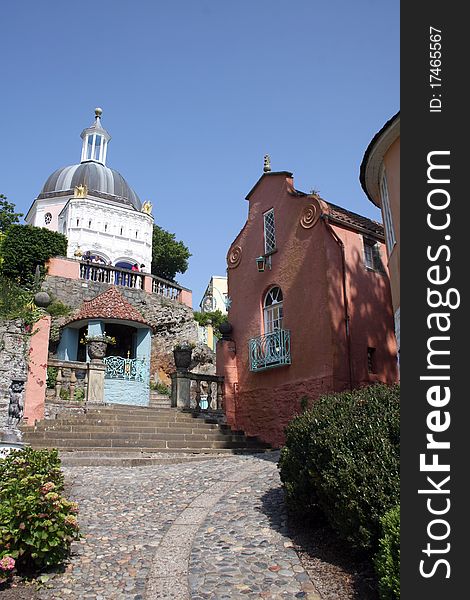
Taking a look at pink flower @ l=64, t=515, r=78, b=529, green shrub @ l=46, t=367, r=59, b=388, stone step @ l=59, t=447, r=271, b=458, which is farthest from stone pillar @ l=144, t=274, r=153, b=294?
pink flower @ l=64, t=515, r=78, b=529

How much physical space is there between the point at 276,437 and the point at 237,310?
4.35m

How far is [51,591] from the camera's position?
5051 mm

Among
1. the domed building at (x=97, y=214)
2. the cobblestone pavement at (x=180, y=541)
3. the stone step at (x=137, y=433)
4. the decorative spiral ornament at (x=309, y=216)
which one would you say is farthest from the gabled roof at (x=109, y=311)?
the domed building at (x=97, y=214)

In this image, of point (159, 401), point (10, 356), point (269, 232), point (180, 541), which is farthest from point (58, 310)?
point (180, 541)

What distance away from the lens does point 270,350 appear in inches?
620

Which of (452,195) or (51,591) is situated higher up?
(452,195)

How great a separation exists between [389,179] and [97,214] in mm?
34205

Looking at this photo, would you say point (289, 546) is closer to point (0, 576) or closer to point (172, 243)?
point (0, 576)

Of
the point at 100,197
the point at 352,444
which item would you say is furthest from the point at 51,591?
the point at 100,197

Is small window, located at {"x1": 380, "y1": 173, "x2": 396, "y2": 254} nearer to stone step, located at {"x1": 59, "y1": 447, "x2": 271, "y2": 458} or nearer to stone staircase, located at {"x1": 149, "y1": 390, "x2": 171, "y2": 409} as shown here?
stone step, located at {"x1": 59, "y1": 447, "x2": 271, "y2": 458}

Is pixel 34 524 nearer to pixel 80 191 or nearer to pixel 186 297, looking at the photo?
pixel 186 297

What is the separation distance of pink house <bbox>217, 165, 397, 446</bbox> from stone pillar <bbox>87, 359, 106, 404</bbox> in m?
3.56

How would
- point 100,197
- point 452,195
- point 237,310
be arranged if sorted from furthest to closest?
point 100,197, point 237,310, point 452,195

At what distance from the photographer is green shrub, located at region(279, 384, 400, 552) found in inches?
208
